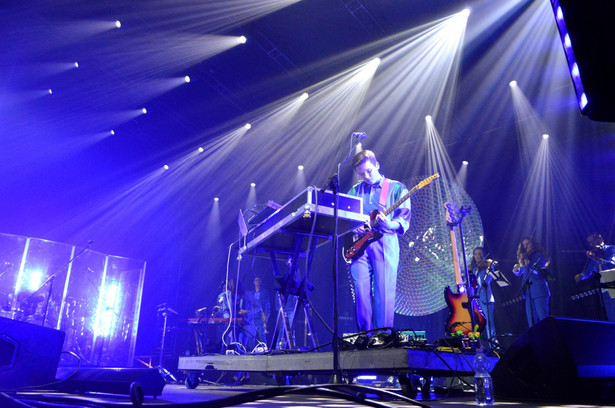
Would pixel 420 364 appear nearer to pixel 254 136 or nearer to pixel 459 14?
pixel 459 14

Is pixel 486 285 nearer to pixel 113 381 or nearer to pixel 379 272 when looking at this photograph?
pixel 379 272

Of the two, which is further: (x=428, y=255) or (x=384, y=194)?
(x=428, y=255)

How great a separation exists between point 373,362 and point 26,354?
180cm

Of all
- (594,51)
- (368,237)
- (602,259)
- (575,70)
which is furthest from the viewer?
(602,259)

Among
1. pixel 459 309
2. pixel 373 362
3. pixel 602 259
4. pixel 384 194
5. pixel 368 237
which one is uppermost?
pixel 384 194

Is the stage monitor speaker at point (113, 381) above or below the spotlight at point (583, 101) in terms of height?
below

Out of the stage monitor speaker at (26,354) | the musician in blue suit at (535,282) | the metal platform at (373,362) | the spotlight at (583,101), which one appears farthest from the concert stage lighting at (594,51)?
the musician in blue suit at (535,282)

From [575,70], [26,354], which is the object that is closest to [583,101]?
[575,70]

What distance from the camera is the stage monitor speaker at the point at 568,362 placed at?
5.69 ft

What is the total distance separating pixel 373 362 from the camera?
2.23m

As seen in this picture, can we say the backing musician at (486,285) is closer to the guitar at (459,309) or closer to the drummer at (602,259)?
the guitar at (459,309)

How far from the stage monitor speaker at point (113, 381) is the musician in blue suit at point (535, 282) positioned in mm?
5788

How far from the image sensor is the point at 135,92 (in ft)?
25.0

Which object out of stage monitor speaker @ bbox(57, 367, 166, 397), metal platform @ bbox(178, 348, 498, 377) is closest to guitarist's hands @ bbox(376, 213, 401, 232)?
metal platform @ bbox(178, 348, 498, 377)
